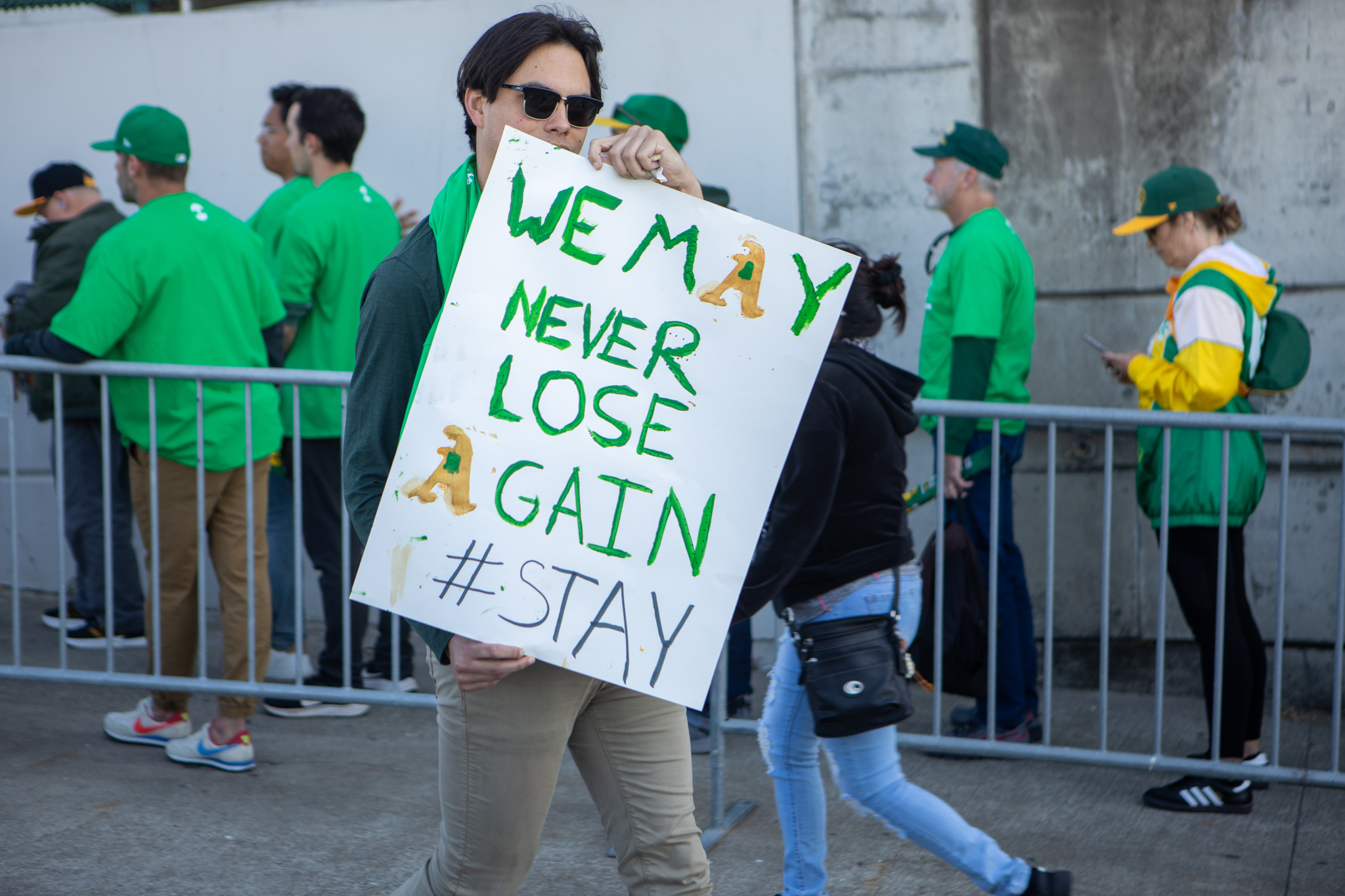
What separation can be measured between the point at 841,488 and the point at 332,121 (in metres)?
3.07

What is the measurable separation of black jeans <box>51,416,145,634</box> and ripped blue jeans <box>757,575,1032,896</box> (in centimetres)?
368

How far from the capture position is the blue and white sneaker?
422cm

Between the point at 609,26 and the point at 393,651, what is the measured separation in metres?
3.08

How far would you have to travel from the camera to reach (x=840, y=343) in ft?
10.2

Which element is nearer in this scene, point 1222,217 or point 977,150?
point 1222,217

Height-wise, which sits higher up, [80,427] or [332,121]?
[332,121]

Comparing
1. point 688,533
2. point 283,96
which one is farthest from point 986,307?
point 283,96

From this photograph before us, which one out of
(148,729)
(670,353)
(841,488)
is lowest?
(148,729)

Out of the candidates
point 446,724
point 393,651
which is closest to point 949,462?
point 393,651

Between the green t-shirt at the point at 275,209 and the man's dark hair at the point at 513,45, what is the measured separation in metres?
3.57

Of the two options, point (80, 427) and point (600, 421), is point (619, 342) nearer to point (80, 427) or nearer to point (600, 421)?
point (600, 421)

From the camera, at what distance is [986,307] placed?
14.8 ft

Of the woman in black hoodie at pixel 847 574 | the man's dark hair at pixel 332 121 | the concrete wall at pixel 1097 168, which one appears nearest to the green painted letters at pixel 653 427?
the woman in black hoodie at pixel 847 574

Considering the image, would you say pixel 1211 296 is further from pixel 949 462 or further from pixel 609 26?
pixel 609 26
